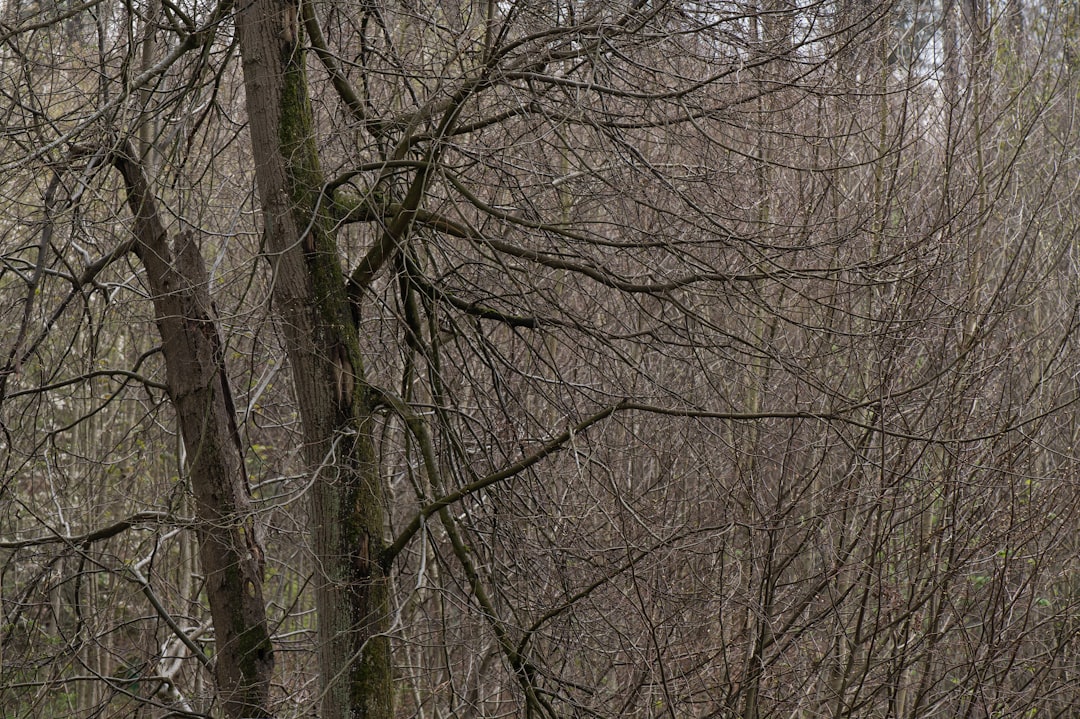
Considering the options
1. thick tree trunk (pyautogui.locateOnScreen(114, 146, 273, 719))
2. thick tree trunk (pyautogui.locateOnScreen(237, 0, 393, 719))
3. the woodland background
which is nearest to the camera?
the woodland background

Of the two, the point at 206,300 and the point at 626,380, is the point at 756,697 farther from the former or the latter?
the point at 206,300

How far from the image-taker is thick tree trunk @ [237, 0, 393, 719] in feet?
14.9

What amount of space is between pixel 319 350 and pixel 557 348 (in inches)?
163

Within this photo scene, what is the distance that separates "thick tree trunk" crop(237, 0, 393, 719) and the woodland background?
18 mm

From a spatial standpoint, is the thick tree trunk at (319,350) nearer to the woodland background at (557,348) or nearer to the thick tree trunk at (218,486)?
the woodland background at (557,348)

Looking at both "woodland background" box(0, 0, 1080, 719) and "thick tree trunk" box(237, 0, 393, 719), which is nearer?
"woodland background" box(0, 0, 1080, 719)

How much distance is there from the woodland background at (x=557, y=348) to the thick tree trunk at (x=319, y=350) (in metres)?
0.02

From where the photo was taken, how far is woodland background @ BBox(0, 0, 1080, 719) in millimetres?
4113

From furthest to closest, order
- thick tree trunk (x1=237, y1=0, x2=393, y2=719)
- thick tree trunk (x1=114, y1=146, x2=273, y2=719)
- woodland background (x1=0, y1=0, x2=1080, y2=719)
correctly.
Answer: thick tree trunk (x1=114, y1=146, x2=273, y2=719) < thick tree trunk (x1=237, y1=0, x2=393, y2=719) < woodland background (x1=0, y1=0, x2=1080, y2=719)

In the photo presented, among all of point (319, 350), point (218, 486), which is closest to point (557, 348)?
point (218, 486)

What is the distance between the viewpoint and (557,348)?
28.0 ft

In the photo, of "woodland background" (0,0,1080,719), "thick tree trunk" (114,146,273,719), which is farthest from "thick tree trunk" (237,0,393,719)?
"thick tree trunk" (114,146,273,719)

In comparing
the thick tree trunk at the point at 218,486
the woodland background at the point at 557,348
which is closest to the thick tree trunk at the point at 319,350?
the woodland background at the point at 557,348

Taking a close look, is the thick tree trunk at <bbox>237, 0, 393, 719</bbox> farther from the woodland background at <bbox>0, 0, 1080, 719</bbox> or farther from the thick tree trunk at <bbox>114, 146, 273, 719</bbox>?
the thick tree trunk at <bbox>114, 146, 273, 719</bbox>
